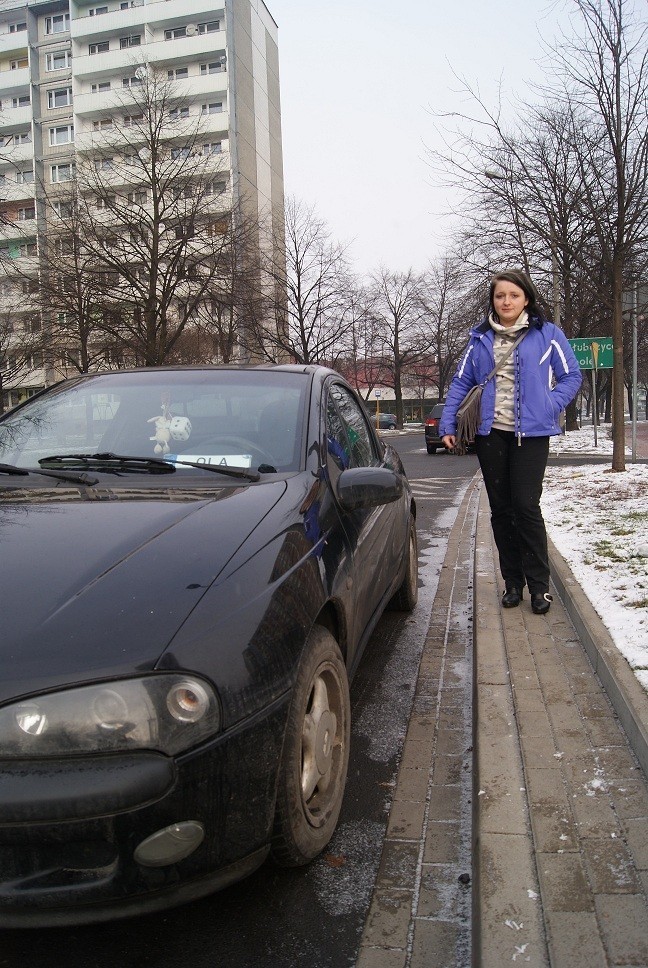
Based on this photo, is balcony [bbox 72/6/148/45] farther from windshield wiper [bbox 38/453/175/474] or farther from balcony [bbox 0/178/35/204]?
windshield wiper [bbox 38/453/175/474]

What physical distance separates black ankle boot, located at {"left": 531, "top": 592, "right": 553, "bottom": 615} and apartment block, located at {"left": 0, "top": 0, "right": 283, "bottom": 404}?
46226 millimetres

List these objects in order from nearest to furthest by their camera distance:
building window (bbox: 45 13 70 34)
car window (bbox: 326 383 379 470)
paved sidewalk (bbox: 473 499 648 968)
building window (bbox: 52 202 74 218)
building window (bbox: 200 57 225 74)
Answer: paved sidewalk (bbox: 473 499 648 968) < car window (bbox: 326 383 379 470) < building window (bbox: 52 202 74 218) < building window (bbox: 200 57 225 74) < building window (bbox: 45 13 70 34)

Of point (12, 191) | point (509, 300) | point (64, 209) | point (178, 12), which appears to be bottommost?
point (509, 300)

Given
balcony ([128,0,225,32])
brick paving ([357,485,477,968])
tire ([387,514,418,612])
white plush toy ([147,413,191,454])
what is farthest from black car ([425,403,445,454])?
balcony ([128,0,225,32])

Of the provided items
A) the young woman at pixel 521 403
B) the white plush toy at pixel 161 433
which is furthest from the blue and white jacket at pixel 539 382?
the white plush toy at pixel 161 433

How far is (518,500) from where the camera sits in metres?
4.41

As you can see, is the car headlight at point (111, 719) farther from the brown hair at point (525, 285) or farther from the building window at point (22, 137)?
the building window at point (22, 137)

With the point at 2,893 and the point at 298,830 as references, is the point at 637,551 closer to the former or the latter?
the point at 298,830

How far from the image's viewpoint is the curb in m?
2.75

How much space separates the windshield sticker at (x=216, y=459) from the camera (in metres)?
3.01

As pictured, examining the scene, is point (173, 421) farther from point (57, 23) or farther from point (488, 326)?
point (57, 23)

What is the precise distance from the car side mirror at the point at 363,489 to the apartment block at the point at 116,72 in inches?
1861

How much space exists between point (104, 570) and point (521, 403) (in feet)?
9.68

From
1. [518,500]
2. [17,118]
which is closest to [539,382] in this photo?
[518,500]
